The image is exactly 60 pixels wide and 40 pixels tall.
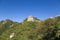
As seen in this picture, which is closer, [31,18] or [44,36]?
[44,36]

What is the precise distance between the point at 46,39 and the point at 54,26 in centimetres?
279

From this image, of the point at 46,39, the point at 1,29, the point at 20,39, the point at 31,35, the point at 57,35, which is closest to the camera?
the point at 57,35

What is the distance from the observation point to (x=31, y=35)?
43.9 meters

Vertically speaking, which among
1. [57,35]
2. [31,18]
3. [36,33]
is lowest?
[57,35]

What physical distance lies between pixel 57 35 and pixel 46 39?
9.72 feet

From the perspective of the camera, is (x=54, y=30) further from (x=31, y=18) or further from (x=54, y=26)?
(x=31, y=18)

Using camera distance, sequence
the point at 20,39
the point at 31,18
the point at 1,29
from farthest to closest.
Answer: the point at 1,29, the point at 31,18, the point at 20,39

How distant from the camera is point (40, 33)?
38.9 m

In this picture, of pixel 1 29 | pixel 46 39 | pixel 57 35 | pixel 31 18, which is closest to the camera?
pixel 57 35

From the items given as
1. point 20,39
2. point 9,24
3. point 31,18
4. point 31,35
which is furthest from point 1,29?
point 31,35

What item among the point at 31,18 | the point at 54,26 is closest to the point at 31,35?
the point at 54,26

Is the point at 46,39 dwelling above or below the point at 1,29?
below

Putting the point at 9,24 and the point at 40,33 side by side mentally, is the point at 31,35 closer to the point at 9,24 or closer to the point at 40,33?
the point at 40,33

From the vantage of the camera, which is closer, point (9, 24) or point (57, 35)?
point (57, 35)
